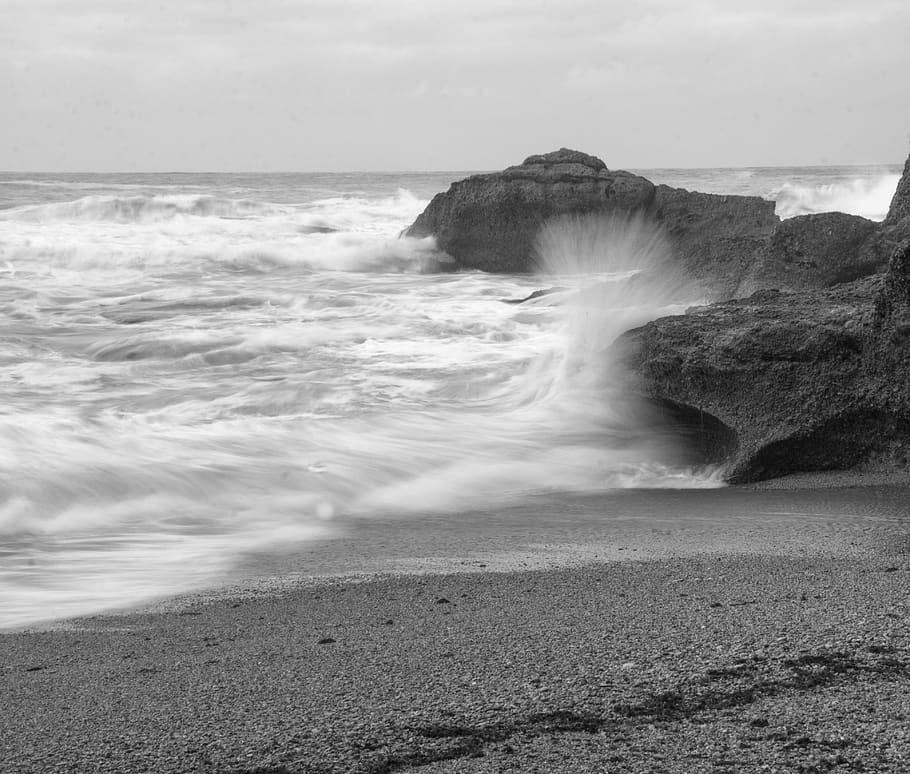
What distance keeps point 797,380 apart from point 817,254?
2.32m

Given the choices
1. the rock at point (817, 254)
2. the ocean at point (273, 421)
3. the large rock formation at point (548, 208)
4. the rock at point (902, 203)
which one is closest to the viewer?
the ocean at point (273, 421)

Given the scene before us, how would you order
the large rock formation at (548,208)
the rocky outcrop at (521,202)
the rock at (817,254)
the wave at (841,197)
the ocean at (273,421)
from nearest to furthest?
the ocean at (273,421), the rock at (817,254), the large rock formation at (548,208), the rocky outcrop at (521,202), the wave at (841,197)

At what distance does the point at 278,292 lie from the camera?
1373 centimetres

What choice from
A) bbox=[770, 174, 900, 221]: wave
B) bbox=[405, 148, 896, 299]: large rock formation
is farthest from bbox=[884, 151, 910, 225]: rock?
bbox=[770, 174, 900, 221]: wave

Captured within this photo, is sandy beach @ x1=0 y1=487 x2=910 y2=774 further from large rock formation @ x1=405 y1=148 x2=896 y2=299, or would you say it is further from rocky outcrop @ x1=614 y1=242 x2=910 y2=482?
large rock formation @ x1=405 y1=148 x2=896 y2=299

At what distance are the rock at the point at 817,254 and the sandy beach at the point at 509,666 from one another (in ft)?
9.55

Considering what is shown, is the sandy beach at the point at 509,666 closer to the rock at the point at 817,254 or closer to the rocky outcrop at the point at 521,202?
the rock at the point at 817,254

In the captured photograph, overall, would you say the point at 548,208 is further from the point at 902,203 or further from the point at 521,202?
the point at 902,203

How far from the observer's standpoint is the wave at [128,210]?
24.2 metres

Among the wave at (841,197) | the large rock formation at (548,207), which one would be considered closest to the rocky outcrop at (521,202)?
the large rock formation at (548,207)

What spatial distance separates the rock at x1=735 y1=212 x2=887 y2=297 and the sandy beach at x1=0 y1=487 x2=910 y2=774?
291 cm

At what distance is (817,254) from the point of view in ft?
21.2

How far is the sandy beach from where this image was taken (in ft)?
6.69

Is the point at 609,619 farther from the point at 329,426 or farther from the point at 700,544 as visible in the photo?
the point at 329,426
